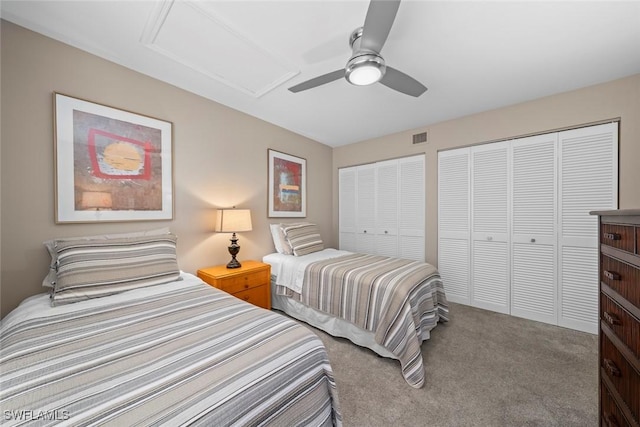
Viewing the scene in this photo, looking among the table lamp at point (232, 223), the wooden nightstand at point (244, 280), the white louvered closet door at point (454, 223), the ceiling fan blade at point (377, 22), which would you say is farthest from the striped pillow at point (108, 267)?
the white louvered closet door at point (454, 223)

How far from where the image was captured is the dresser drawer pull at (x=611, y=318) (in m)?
0.95

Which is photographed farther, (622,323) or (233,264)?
(233,264)

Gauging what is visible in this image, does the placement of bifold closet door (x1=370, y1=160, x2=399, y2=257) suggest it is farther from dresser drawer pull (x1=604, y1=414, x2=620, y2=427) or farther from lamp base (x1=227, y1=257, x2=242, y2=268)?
dresser drawer pull (x1=604, y1=414, x2=620, y2=427)

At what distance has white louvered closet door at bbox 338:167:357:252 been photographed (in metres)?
4.15

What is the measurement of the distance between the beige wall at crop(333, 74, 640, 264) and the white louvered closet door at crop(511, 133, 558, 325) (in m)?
0.22

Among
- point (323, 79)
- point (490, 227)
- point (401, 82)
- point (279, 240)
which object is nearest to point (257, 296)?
point (279, 240)

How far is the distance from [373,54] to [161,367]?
74.5 inches

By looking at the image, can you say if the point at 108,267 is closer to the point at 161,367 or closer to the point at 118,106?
the point at 161,367

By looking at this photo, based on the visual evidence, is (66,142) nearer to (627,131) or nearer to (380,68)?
(380,68)

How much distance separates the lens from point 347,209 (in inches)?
167

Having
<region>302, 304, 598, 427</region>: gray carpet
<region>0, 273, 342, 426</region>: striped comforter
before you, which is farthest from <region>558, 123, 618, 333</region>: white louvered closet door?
<region>0, 273, 342, 426</region>: striped comforter

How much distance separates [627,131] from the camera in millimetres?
2158

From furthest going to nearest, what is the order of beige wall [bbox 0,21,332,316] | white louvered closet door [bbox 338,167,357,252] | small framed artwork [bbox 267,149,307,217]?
1. white louvered closet door [bbox 338,167,357,252]
2. small framed artwork [bbox 267,149,307,217]
3. beige wall [bbox 0,21,332,316]

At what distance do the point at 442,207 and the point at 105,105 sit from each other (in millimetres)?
3758
